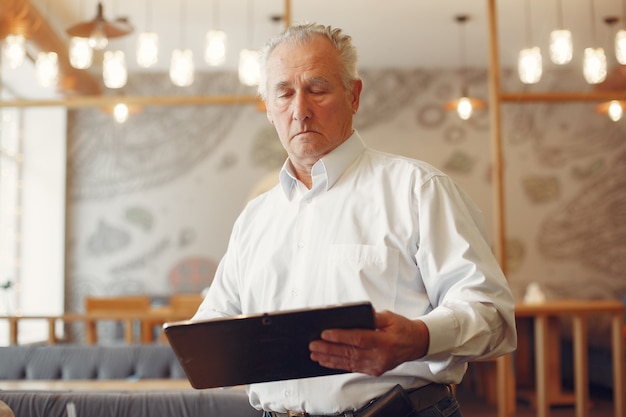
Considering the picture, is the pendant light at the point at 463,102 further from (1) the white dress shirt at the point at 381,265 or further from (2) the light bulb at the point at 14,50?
(1) the white dress shirt at the point at 381,265

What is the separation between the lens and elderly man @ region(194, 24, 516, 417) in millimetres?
1322

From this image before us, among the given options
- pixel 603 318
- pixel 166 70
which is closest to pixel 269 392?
pixel 603 318

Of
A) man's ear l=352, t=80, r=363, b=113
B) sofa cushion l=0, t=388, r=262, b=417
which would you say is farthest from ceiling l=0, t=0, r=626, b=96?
man's ear l=352, t=80, r=363, b=113

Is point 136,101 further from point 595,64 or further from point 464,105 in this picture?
point 595,64

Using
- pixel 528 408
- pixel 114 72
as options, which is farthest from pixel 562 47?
pixel 114 72

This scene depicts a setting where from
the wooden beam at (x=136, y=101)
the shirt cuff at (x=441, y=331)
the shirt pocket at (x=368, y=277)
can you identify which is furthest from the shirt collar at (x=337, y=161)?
the wooden beam at (x=136, y=101)

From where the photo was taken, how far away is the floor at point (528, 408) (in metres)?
5.95

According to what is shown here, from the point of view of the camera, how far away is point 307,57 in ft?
5.22

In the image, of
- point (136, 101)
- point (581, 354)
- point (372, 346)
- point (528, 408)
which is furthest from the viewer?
point (528, 408)

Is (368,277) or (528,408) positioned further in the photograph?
(528,408)

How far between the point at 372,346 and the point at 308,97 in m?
0.61

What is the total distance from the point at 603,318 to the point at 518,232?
1821 mm

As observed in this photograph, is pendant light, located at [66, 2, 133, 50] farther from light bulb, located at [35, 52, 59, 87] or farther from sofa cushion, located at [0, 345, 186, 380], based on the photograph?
sofa cushion, located at [0, 345, 186, 380]

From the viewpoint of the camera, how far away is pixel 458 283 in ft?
4.56
